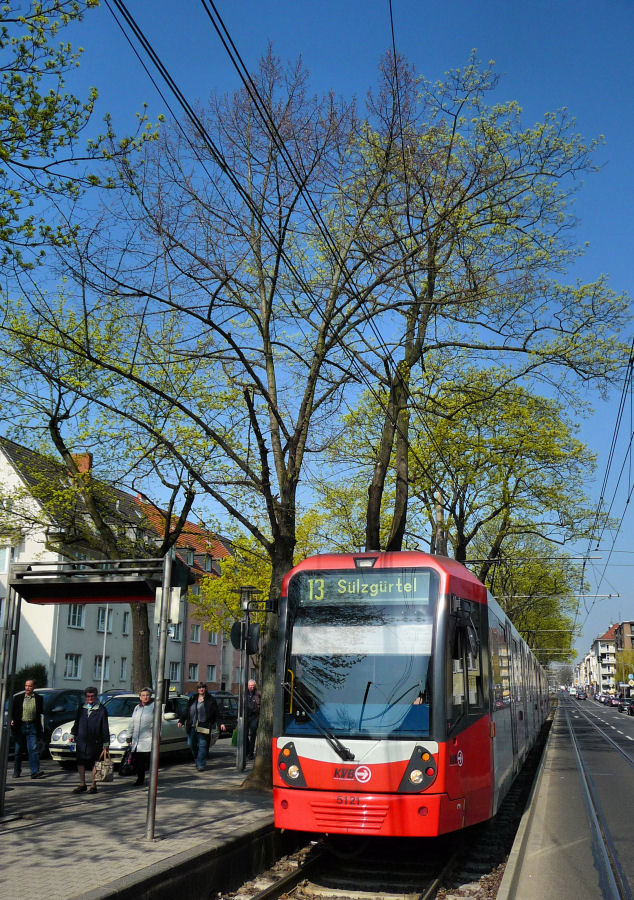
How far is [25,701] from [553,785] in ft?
32.8

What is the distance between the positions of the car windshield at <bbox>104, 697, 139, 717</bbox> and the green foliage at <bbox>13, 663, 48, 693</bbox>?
18099 mm

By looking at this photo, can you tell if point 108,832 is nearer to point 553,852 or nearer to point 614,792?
point 553,852

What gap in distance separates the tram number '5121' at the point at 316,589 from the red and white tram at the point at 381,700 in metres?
0.01

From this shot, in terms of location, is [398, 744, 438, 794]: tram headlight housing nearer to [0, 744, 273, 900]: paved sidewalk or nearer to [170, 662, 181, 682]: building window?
[0, 744, 273, 900]: paved sidewalk

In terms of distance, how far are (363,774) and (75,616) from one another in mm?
37523

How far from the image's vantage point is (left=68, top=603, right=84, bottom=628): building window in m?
43.1

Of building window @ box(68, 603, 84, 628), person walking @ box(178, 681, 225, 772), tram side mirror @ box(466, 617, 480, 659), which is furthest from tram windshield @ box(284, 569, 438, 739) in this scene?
building window @ box(68, 603, 84, 628)

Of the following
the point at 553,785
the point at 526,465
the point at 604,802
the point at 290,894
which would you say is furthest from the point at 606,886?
the point at 526,465

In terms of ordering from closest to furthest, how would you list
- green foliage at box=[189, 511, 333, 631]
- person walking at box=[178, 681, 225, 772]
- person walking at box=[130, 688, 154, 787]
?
person walking at box=[130, 688, 154, 787] < person walking at box=[178, 681, 225, 772] < green foliage at box=[189, 511, 333, 631]

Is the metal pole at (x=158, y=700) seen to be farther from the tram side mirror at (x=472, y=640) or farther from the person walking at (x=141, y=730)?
the person walking at (x=141, y=730)

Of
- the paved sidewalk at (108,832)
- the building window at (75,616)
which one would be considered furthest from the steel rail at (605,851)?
the building window at (75,616)

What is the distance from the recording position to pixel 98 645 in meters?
45.3

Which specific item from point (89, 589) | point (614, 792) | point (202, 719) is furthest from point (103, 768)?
point (614, 792)

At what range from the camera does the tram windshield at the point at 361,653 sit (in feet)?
29.1
